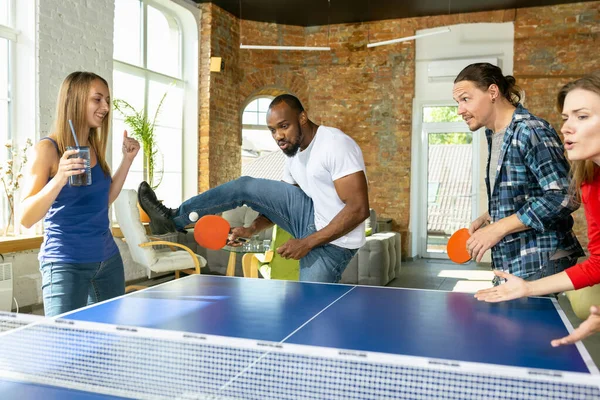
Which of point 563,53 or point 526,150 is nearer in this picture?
point 526,150

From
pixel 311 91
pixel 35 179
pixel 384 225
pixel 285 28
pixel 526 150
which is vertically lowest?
pixel 384 225

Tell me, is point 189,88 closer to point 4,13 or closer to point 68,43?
point 68,43

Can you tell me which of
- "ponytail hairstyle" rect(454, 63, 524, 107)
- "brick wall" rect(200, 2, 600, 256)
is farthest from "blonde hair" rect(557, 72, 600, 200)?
"brick wall" rect(200, 2, 600, 256)

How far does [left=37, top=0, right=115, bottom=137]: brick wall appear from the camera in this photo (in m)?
5.98

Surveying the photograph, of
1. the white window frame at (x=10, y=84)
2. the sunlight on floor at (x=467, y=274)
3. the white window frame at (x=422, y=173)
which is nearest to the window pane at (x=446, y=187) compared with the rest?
the white window frame at (x=422, y=173)

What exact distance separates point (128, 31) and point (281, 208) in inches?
231

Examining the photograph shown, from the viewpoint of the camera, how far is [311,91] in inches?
405

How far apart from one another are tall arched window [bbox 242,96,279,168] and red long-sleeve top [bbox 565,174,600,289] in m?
7.89

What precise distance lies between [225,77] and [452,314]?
795cm

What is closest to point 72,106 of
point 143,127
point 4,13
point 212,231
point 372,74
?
point 212,231

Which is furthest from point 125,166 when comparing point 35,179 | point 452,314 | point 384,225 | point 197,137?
point 384,225

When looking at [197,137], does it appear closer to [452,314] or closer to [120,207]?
[120,207]

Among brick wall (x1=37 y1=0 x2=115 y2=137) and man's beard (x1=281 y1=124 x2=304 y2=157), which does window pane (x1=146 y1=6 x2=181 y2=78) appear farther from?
man's beard (x1=281 y1=124 x2=304 y2=157)

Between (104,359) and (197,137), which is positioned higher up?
(197,137)
